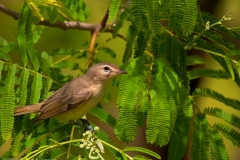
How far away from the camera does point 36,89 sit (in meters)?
2.52

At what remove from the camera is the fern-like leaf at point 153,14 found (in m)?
2.18

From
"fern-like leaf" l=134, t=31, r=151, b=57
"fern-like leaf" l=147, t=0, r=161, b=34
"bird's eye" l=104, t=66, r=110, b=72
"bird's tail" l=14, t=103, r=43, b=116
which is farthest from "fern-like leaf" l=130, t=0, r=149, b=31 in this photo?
"bird's tail" l=14, t=103, r=43, b=116

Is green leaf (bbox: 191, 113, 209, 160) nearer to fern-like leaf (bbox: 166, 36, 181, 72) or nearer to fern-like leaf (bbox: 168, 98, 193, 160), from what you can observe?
fern-like leaf (bbox: 168, 98, 193, 160)

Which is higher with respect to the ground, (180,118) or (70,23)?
(70,23)

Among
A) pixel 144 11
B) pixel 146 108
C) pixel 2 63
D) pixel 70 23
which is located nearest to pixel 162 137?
pixel 146 108

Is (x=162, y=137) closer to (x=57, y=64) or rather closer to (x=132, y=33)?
(x=132, y=33)

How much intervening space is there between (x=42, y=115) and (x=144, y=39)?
0.78 metres

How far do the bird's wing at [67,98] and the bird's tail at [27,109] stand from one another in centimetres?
9

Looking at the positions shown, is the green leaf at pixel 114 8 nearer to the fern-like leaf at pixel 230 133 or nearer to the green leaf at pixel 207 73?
the green leaf at pixel 207 73

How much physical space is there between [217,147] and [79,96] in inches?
37.6

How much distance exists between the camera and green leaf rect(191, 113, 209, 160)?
104 inches

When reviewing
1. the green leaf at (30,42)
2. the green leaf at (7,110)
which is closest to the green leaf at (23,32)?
the green leaf at (30,42)

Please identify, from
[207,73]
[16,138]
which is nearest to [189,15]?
[207,73]

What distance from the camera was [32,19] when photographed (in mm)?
2471
